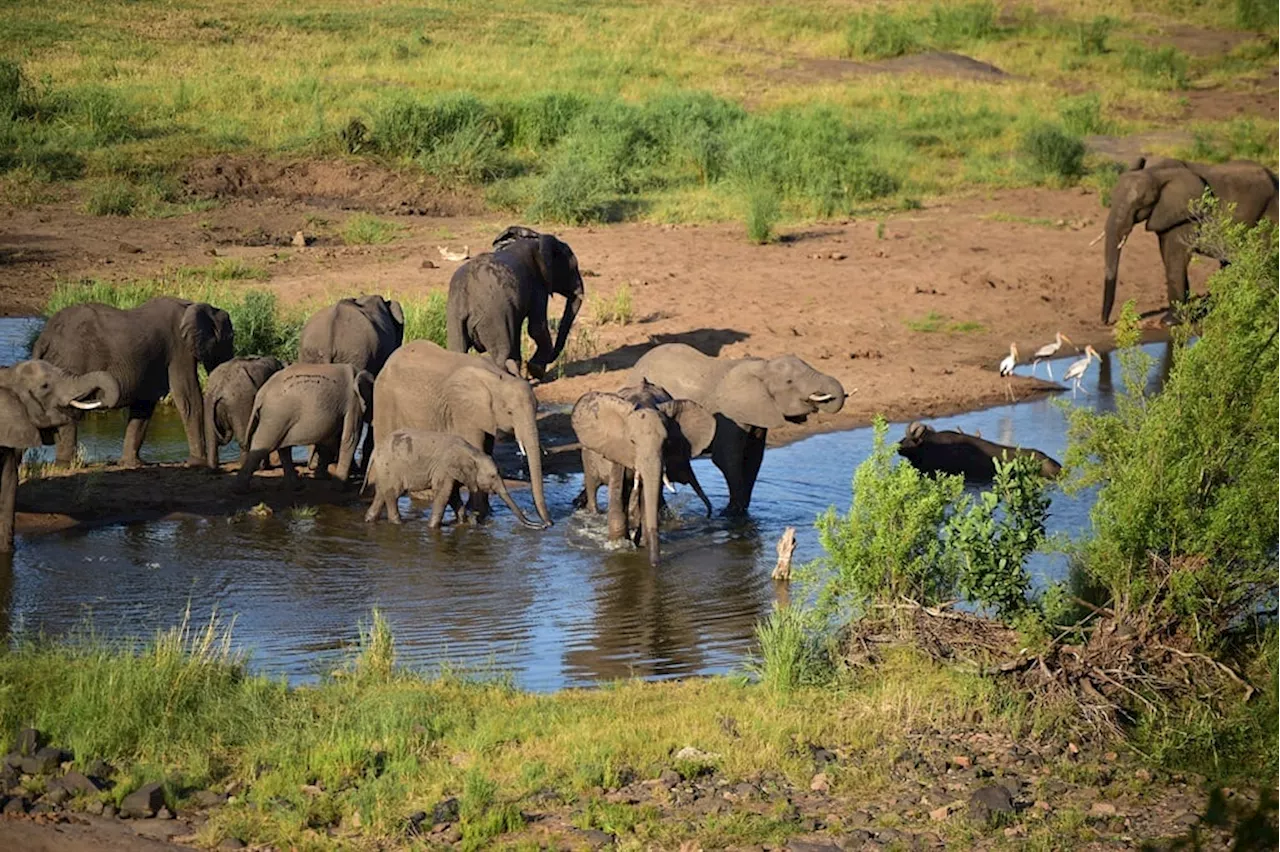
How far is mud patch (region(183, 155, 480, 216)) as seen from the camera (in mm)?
23312

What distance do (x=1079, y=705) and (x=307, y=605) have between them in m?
4.41

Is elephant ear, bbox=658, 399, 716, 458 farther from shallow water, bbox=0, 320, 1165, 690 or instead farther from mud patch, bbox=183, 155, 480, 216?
mud patch, bbox=183, 155, 480, 216

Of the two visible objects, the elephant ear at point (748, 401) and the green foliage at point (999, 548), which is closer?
the green foliage at point (999, 548)

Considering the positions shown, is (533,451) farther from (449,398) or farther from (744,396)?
(744,396)

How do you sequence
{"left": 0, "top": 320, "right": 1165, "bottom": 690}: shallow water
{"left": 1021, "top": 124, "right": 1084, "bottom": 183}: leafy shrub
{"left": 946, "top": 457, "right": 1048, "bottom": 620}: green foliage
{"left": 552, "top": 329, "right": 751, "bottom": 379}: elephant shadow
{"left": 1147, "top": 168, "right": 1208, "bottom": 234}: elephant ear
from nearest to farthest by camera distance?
1. {"left": 946, "top": 457, "right": 1048, "bottom": 620}: green foliage
2. {"left": 0, "top": 320, "right": 1165, "bottom": 690}: shallow water
3. {"left": 552, "top": 329, "right": 751, "bottom": 379}: elephant shadow
4. {"left": 1147, "top": 168, "right": 1208, "bottom": 234}: elephant ear
5. {"left": 1021, "top": 124, "right": 1084, "bottom": 183}: leafy shrub

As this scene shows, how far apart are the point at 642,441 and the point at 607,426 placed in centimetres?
33

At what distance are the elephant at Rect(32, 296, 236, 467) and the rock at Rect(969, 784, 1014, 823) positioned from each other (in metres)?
7.67

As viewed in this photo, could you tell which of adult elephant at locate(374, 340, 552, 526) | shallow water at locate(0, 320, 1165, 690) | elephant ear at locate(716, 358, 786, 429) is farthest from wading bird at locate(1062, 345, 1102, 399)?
adult elephant at locate(374, 340, 552, 526)

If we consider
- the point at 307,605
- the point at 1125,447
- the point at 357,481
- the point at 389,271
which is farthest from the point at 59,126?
the point at 1125,447

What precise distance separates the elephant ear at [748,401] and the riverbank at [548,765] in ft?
13.1

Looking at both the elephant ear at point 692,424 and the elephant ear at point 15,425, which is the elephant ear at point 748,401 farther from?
the elephant ear at point 15,425

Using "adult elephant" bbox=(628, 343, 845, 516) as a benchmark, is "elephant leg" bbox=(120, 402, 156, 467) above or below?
below

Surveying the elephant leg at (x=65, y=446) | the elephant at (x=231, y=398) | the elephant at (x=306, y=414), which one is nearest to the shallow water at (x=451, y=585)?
the elephant at (x=306, y=414)

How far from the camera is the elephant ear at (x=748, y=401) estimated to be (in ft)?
40.1
